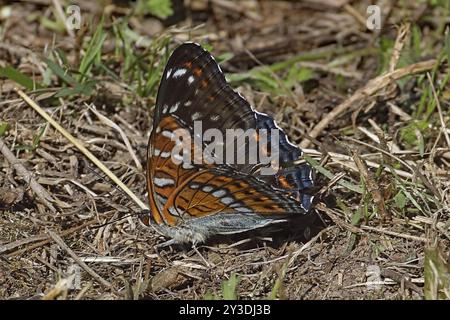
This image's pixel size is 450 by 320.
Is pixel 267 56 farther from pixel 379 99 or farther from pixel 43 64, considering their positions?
pixel 43 64

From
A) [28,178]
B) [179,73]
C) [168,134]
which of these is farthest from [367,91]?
[28,178]

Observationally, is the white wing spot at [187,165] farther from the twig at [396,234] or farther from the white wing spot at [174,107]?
the twig at [396,234]

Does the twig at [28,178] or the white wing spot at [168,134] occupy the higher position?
the white wing spot at [168,134]

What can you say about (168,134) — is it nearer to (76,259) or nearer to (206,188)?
(206,188)

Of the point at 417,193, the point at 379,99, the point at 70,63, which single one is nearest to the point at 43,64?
the point at 70,63

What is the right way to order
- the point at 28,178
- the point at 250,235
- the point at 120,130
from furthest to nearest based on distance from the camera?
the point at 120,130 < the point at 28,178 < the point at 250,235

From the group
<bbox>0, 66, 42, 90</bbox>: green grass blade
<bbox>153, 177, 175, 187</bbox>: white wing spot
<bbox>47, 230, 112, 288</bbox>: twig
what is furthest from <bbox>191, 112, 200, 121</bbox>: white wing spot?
<bbox>0, 66, 42, 90</bbox>: green grass blade

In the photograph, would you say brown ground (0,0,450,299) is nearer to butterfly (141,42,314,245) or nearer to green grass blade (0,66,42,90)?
green grass blade (0,66,42,90)

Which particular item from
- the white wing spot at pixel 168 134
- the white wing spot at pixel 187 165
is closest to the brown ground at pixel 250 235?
the white wing spot at pixel 187 165
